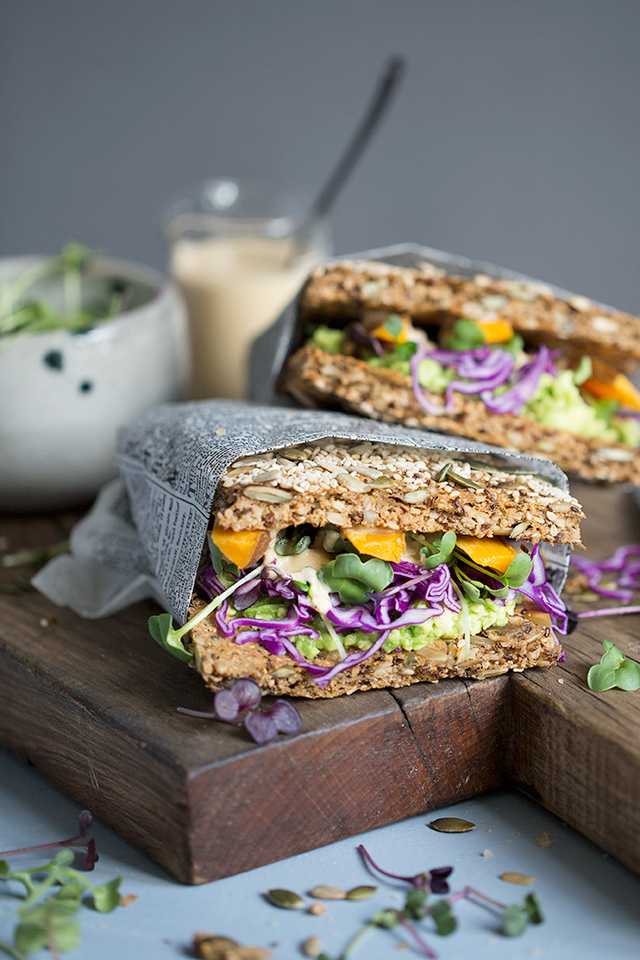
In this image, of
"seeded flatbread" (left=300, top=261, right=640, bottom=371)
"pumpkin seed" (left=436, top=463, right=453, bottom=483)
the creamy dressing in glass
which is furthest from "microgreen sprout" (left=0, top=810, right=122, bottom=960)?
the creamy dressing in glass

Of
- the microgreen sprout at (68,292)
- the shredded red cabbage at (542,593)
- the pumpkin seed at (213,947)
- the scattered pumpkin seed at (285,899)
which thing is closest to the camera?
the pumpkin seed at (213,947)

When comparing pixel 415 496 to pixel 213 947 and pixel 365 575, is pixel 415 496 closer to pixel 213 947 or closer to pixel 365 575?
pixel 365 575

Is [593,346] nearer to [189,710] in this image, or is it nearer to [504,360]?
[504,360]

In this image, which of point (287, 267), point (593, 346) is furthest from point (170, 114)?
point (593, 346)

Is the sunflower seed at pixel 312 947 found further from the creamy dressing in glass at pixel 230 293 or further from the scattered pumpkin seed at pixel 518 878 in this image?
the creamy dressing in glass at pixel 230 293

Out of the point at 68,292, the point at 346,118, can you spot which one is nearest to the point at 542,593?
the point at 68,292

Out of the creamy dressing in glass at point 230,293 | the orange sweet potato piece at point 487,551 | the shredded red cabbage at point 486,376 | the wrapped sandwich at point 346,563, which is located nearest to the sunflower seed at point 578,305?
the shredded red cabbage at point 486,376
